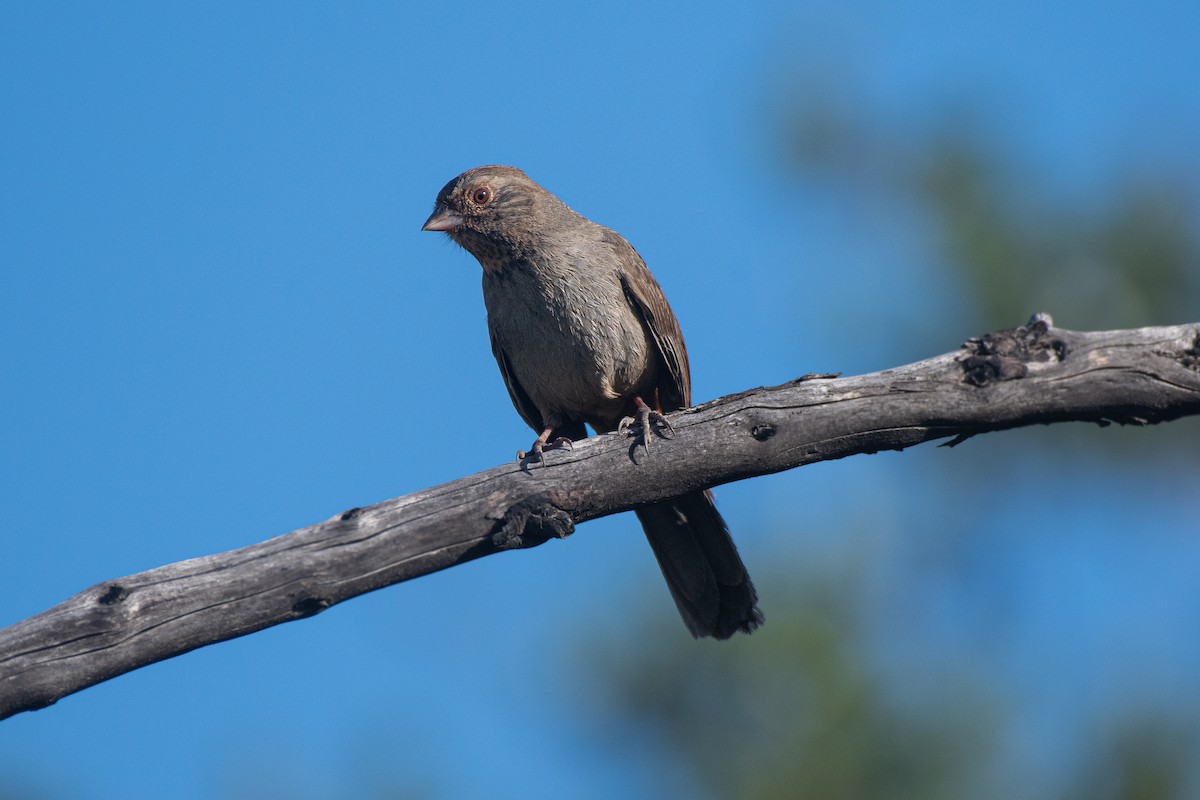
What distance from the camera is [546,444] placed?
20.2 feet

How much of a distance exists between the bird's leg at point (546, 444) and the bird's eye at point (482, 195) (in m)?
1.39

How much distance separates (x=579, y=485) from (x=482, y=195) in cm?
265

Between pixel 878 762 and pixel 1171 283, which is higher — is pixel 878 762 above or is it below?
below

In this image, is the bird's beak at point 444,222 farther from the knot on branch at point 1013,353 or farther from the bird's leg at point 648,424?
the knot on branch at point 1013,353

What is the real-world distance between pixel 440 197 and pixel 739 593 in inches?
122

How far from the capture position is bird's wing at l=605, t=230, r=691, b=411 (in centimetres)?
Result: 648

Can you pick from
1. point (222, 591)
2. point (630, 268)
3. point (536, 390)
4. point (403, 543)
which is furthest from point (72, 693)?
point (630, 268)

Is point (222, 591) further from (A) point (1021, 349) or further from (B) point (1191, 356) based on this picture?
(B) point (1191, 356)

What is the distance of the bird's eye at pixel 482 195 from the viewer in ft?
22.8

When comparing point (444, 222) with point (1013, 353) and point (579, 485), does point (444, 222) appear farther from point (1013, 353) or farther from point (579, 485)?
point (1013, 353)

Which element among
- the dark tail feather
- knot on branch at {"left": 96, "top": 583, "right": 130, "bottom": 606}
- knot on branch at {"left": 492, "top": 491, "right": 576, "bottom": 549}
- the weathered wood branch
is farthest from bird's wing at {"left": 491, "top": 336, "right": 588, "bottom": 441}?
knot on branch at {"left": 96, "top": 583, "right": 130, "bottom": 606}

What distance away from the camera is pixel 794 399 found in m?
4.85

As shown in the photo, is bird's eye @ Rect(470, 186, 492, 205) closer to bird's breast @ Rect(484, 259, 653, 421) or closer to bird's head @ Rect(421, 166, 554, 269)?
bird's head @ Rect(421, 166, 554, 269)

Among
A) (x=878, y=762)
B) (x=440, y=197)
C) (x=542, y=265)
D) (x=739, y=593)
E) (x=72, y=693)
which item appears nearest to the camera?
(x=72, y=693)
